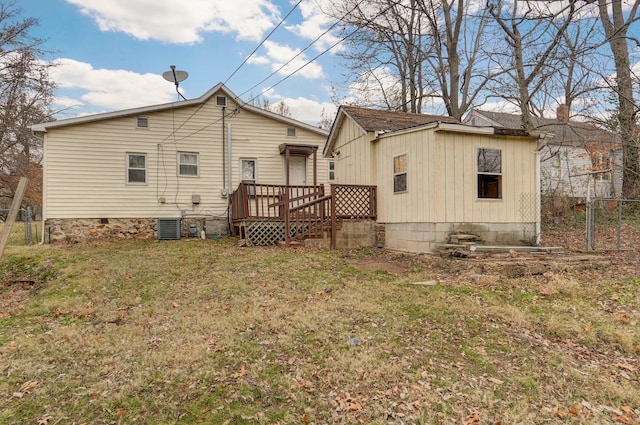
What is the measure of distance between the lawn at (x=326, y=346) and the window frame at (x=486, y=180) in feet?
8.11

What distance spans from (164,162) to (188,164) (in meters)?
0.81

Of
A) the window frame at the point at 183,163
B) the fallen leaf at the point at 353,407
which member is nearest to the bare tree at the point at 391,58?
the window frame at the point at 183,163

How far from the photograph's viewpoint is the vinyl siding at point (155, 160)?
12234 millimetres

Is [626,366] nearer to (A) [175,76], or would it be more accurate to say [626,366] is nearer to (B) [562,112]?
(A) [175,76]

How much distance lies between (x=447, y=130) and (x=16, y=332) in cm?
845

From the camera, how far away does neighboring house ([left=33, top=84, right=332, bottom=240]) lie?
1224cm

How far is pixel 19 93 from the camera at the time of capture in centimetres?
1895

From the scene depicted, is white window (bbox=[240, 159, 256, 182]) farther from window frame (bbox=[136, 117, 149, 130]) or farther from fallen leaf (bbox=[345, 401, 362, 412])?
fallen leaf (bbox=[345, 401, 362, 412])

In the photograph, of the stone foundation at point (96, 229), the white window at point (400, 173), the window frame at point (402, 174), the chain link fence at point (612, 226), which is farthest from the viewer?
the stone foundation at point (96, 229)

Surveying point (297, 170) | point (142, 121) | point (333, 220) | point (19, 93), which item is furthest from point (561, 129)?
point (19, 93)

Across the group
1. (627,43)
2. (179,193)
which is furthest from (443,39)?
(179,193)

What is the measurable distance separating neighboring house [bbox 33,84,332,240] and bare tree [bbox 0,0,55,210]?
405 centimetres

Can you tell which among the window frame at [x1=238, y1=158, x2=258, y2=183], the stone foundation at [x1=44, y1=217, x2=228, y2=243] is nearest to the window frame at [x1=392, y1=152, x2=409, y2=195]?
the window frame at [x1=238, y1=158, x2=258, y2=183]

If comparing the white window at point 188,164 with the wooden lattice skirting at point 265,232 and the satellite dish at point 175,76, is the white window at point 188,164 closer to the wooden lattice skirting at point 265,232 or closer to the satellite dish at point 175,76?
the satellite dish at point 175,76
